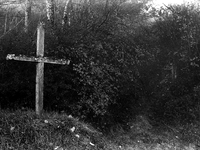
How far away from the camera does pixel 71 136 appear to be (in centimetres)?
528

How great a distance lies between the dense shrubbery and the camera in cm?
617

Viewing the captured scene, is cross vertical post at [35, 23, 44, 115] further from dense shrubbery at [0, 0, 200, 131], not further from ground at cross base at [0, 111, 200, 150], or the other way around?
dense shrubbery at [0, 0, 200, 131]

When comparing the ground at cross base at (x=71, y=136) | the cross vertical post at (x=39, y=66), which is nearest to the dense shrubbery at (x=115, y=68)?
the ground at cross base at (x=71, y=136)

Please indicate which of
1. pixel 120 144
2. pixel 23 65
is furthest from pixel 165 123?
pixel 23 65

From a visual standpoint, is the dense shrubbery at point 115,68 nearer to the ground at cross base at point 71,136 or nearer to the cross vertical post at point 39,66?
the ground at cross base at point 71,136

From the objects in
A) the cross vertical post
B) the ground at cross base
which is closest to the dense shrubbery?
the ground at cross base

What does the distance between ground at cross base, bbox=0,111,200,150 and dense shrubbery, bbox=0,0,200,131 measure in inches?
21.7

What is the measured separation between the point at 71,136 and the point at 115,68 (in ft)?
9.59

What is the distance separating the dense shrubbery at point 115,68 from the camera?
617 centimetres

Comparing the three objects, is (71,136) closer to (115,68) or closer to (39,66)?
(39,66)

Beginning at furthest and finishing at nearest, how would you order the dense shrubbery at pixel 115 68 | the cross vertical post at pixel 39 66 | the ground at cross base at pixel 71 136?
the dense shrubbery at pixel 115 68
the cross vertical post at pixel 39 66
the ground at cross base at pixel 71 136

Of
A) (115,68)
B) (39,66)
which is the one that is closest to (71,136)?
(39,66)

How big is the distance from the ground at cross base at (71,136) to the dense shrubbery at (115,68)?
1.81ft

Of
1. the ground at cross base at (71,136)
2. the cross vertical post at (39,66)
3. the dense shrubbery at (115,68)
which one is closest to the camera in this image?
the ground at cross base at (71,136)
